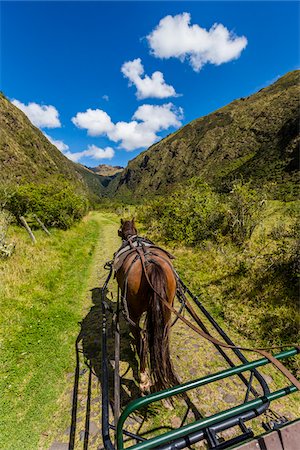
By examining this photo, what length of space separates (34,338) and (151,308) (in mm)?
3902

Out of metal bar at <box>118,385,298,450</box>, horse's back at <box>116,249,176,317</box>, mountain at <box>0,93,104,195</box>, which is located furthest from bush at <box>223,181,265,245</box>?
mountain at <box>0,93,104,195</box>

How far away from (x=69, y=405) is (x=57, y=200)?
66.5 ft

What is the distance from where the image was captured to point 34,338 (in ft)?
19.4

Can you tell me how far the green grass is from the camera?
4074mm

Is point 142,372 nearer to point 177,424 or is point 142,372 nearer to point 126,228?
point 177,424

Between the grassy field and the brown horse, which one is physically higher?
the brown horse

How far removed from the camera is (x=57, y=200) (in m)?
22.3

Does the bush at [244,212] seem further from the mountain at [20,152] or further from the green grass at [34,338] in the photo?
the mountain at [20,152]

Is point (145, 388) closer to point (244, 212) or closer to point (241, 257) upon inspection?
point (241, 257)

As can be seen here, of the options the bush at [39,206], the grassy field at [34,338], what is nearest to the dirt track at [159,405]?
the grassy field at [34,338]

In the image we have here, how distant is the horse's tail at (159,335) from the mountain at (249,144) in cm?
4570

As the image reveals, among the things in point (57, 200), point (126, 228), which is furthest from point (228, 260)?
point (57, 200)

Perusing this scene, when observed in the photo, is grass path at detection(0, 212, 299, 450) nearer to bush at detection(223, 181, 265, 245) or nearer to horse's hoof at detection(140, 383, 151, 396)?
horse's hoof at detection(140, 383, 151, 396)

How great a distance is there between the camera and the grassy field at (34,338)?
13.3 ft
